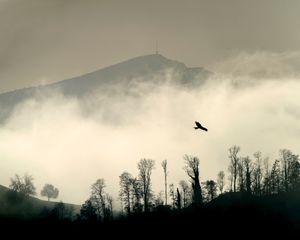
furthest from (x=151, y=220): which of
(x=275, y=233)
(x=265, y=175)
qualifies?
(x=265, y=175)

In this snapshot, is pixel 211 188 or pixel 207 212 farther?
pixel 211 188

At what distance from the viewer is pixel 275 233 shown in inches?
2231

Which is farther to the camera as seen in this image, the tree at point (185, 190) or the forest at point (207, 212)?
the tree at point (185, 190)

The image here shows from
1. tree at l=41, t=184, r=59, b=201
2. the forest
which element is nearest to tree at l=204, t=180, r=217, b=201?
the forest

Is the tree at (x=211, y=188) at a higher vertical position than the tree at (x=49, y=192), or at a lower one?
lower

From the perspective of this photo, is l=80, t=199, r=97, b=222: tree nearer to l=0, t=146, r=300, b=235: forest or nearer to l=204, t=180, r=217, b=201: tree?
l=0, t=146, r=300, b=235: forest

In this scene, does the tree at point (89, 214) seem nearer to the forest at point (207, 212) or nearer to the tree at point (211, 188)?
the forest at point (207, 212)

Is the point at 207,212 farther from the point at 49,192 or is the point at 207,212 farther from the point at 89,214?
the point at 49,192

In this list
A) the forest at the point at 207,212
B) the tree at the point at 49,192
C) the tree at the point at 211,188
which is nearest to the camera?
the forest at the point at 207,212

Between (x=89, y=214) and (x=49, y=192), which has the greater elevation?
(x=49, y=192)

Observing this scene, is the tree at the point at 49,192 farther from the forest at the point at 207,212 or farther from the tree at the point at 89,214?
the tree at the point at 89,214

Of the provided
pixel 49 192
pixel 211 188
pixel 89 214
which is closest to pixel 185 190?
pixel 211 188

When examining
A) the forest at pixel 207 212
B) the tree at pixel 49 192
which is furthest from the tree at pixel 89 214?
the tree at pixel 49 192

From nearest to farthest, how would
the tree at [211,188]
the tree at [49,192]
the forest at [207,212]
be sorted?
1. the forest at [207,212]
2. the tree at [211,188]
3. the tree at [49,192]
